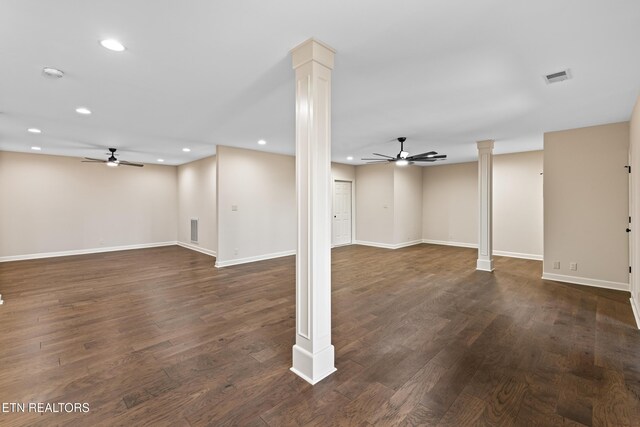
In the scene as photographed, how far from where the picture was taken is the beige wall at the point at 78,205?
7.02 m

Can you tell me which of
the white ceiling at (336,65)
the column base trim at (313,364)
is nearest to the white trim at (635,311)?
the white ceiling at (336,65)

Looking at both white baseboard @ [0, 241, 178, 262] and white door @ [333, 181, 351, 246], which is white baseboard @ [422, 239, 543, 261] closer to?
white door @ [333, 181, 351, 246]

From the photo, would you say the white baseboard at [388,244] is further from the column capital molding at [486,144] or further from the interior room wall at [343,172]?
the column capital molding at [486,144]

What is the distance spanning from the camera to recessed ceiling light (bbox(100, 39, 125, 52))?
225 cm

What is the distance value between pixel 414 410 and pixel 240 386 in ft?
4.27

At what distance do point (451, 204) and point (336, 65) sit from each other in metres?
7.75

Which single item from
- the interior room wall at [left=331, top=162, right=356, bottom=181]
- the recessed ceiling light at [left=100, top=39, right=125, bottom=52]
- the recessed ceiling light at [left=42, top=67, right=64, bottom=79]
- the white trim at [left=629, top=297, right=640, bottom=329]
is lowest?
the white trim at [left=629, top=297, right=640, bottom=329]

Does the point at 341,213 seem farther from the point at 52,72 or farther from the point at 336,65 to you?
the point at 52,72

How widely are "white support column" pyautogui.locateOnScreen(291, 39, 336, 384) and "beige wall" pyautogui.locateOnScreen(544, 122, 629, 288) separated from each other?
4.86 metres

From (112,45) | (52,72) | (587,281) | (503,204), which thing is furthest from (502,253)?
(52,72)

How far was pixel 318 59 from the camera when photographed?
2.31m

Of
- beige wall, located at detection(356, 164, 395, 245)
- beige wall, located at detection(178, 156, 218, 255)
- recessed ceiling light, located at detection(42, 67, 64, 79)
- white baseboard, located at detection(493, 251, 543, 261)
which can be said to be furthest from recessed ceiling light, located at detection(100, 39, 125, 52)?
white baseboard, located at detection(493, 251, 543, 261)

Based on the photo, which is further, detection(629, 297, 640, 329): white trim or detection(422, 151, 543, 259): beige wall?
detection(422, 151, 543, 259): beige wall

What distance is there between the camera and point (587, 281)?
4.85 m
